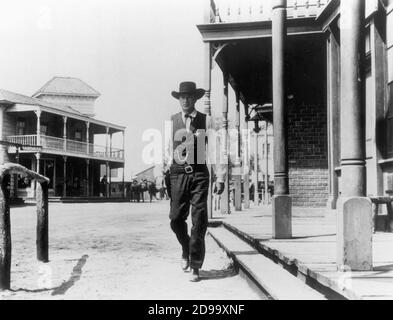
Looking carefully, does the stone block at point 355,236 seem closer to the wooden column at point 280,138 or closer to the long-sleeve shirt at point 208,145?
the long-sleeve shirt at point 208,145

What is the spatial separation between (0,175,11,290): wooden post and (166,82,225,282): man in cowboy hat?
149 centimetres

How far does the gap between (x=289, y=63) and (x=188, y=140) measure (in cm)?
859

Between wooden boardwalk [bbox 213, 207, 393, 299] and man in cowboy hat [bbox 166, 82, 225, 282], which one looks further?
man in cowboy hat [bbox 166, 82, 225, 282]

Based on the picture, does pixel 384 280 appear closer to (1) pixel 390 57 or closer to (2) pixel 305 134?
(1) pixel 390 57

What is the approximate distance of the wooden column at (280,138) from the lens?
18.0 feet

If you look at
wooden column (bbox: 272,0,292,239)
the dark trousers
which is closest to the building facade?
wooden column (bbox: 272,0,292,239)

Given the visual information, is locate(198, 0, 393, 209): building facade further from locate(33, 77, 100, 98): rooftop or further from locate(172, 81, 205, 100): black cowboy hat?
locate(33, 77, 100, 98): rooftop

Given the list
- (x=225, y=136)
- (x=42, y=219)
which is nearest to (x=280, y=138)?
(x=42, y=219)

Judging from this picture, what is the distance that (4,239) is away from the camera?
3686 millimetres

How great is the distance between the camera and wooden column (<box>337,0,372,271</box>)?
3.28m

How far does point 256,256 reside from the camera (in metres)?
4.88

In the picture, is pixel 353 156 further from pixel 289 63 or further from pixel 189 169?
pixel 289 63

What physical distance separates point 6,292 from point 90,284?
28.2 inches

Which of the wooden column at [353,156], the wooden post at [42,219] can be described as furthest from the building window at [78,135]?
→ the wooden column at [353,156]
